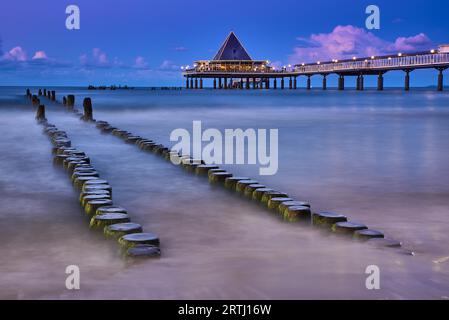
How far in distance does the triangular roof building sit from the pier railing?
19.3 metres

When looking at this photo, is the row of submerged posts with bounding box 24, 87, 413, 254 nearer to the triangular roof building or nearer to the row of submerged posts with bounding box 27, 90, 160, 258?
the row of submerged posts with bounding box 27, 90, 160, 258

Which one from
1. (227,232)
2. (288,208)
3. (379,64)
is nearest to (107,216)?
(227,232)

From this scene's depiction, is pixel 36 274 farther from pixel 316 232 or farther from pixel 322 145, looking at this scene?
pixel 322 145

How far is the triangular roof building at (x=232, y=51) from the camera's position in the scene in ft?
496

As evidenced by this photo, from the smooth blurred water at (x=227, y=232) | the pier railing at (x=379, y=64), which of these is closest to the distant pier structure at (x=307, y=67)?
the pier railing at (x=379, y=64)

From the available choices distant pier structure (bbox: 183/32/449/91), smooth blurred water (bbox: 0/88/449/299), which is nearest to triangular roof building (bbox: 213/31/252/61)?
distant pier structure (bbox: 183/32/449/91)

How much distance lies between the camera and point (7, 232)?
691 cm

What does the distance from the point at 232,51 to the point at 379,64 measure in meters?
56.6

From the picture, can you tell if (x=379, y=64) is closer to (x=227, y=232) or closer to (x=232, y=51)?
(x=232, y=51)

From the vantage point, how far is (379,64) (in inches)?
4023

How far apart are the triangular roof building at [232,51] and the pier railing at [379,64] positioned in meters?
19.3
